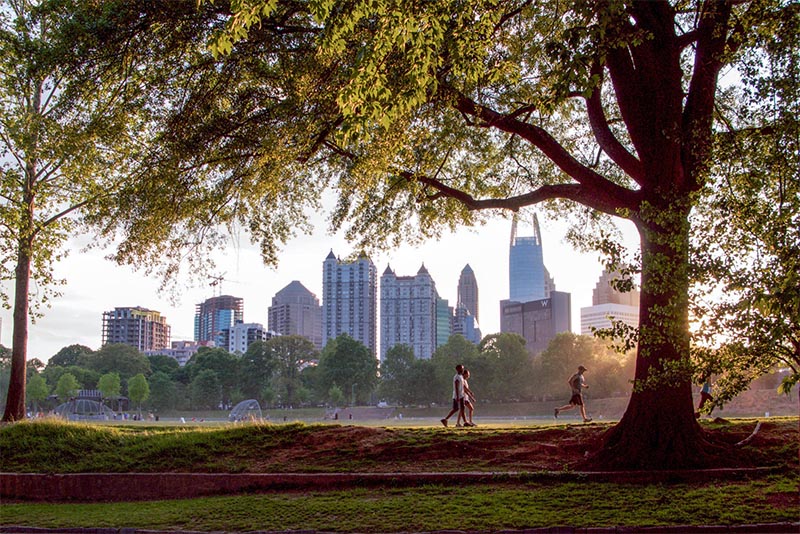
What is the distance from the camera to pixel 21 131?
57.6 ft

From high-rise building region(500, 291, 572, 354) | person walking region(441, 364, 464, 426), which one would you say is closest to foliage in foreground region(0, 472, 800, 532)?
person walking region(441, 364, 464, 426)

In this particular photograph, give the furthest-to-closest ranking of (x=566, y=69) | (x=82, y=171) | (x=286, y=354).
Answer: (x=286, y=354) → (x=82, y=171) → (x=566, y=69)

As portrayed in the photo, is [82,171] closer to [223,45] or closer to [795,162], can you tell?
A: [223,45]

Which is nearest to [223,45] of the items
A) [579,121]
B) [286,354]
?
[579,121]

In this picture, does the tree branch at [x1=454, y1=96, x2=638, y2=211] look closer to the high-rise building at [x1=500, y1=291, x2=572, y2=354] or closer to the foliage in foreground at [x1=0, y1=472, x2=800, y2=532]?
the foliage in foreground at [x1=0, y1=472, x2=800, y2=532]

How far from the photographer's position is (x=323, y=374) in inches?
3996

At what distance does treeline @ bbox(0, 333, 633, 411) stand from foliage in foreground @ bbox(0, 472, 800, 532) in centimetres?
6812

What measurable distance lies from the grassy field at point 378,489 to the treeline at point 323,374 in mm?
65634

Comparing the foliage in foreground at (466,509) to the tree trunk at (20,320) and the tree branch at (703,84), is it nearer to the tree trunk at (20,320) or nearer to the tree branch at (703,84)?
the tree branch at (703,84)

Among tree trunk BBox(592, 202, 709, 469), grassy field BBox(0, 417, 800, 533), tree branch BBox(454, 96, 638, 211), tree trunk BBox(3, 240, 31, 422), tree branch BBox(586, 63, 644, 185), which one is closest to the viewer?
grassy field BBox(0, 417, 800, 533)

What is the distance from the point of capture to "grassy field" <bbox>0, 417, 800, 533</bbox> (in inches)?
330

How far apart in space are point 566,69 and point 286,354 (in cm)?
10519

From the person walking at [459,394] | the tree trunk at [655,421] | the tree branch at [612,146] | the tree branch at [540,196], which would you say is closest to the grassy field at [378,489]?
the tree trunk at [655,421]

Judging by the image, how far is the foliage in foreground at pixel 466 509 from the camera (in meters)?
8.14
